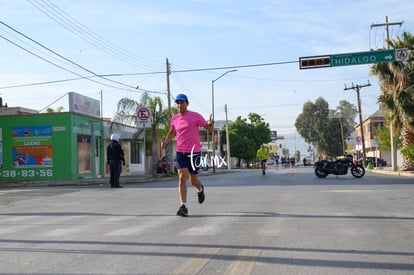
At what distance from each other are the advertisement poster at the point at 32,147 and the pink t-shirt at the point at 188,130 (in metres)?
21.2

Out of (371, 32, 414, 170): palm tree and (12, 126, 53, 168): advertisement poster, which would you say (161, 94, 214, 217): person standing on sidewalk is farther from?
A: (371, 32, 414, 170): palm tree

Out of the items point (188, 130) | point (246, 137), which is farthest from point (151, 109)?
point (246, 137)

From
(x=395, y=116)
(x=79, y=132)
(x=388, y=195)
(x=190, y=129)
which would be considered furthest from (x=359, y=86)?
(x=190, y=129)

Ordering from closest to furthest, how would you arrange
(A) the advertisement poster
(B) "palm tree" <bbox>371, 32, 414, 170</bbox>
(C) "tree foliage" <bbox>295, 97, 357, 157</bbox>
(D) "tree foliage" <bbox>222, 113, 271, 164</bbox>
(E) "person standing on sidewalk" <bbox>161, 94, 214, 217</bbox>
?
(E) "person standing on sidewalk" <bbox>161, 94, 214, 217</bbox> → (A) the advertisement poster → (B) "palm tree" <bbox>371, 32, 414, 170</bbox> → (D) "tree foliage" <bbox>222, 113, 271, 164</bbox> → (C) "tree foliage" <bbox>295, 97, 357, 157</bbox>

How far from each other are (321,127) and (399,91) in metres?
58.6

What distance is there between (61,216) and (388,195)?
7.53 metres

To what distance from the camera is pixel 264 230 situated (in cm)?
740

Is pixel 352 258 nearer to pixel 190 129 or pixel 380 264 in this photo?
pixel 380 264

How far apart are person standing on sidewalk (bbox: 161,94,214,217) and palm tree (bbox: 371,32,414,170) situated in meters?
23.5

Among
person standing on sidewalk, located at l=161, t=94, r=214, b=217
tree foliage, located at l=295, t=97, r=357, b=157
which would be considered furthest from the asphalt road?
tree foliage, located at l=295, t=97, r=357, b=157

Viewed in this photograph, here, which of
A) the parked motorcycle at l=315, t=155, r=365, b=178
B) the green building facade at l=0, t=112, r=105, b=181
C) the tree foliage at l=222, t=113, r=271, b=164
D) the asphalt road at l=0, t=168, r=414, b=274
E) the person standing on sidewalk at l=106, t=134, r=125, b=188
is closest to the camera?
the asphalt road at l=0, t=168, r=414, b=274

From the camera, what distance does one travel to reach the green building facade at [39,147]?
28686 millimetres

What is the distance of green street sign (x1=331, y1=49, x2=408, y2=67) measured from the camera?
82.0 feet

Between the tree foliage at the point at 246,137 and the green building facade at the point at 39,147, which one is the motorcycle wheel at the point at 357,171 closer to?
the green building facade at the point at 39,147
